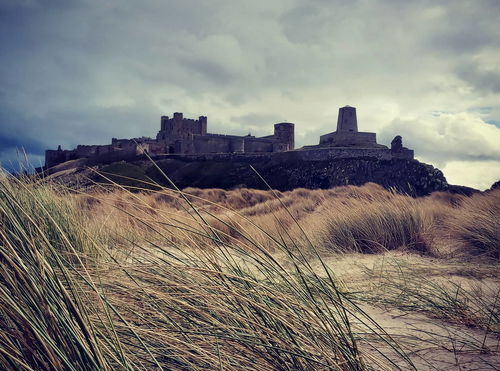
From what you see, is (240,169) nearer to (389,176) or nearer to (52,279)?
(389,176)

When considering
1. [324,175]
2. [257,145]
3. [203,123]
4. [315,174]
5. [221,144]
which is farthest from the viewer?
[203,123]

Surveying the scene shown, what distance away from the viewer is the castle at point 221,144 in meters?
37.1

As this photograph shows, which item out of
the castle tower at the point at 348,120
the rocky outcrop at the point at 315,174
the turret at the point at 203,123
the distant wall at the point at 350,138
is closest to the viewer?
the rocky outcrop at the point at 315,174

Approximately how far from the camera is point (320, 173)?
29.9m

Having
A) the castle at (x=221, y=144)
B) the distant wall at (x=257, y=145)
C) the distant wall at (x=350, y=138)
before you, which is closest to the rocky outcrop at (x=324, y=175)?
the castle at (x=221, y=144)

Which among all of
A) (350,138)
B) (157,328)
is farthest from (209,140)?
(157,328)

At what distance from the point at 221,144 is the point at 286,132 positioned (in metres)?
9.01

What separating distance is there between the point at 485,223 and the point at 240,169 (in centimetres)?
2798

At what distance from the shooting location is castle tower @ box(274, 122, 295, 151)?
43.7 metres

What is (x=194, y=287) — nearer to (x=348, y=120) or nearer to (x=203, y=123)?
(x=348, y=120)

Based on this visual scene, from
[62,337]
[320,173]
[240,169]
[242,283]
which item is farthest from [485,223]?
[240,169]

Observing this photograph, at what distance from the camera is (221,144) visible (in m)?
42.2

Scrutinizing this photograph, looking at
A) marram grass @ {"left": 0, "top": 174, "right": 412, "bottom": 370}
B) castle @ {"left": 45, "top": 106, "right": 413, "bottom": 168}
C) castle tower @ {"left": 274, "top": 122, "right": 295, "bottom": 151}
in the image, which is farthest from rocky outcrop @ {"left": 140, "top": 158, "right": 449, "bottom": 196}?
marram grass @ {"left": 0, "top": 174, "right": 412, "bottom": 370}

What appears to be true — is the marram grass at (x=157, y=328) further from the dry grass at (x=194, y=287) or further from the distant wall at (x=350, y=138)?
the distant wall at (x=350, y=138)
